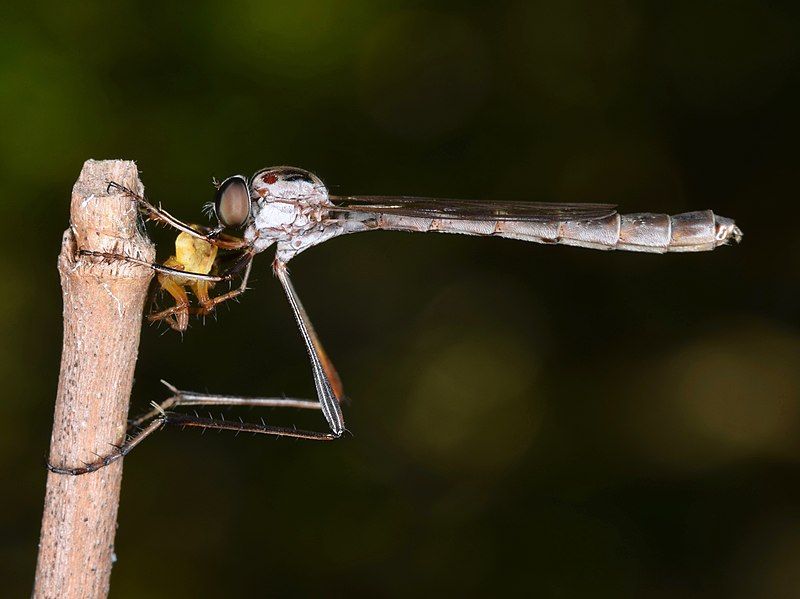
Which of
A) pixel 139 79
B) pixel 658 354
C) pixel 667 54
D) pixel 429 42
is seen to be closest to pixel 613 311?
pixel 658 354

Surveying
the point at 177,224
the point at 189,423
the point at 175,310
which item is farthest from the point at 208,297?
the point at 189,423

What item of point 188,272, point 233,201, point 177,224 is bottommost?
point 188,272

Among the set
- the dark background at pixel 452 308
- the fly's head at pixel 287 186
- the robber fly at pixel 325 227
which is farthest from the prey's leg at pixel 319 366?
the dark background at pixel 452 308

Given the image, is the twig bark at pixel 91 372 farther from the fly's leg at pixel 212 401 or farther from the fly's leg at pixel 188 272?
the fly's leg at pixel 212 401

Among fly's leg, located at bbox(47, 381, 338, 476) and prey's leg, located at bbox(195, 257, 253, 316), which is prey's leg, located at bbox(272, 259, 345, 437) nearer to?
fly's leg, located at bbox(47, 381, 338, 476)

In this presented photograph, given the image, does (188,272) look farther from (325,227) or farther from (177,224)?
(325,227)

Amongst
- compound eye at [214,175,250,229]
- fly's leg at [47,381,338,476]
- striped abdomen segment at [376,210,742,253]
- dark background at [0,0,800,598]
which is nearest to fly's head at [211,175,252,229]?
compound eye at [214,175,250,229]
